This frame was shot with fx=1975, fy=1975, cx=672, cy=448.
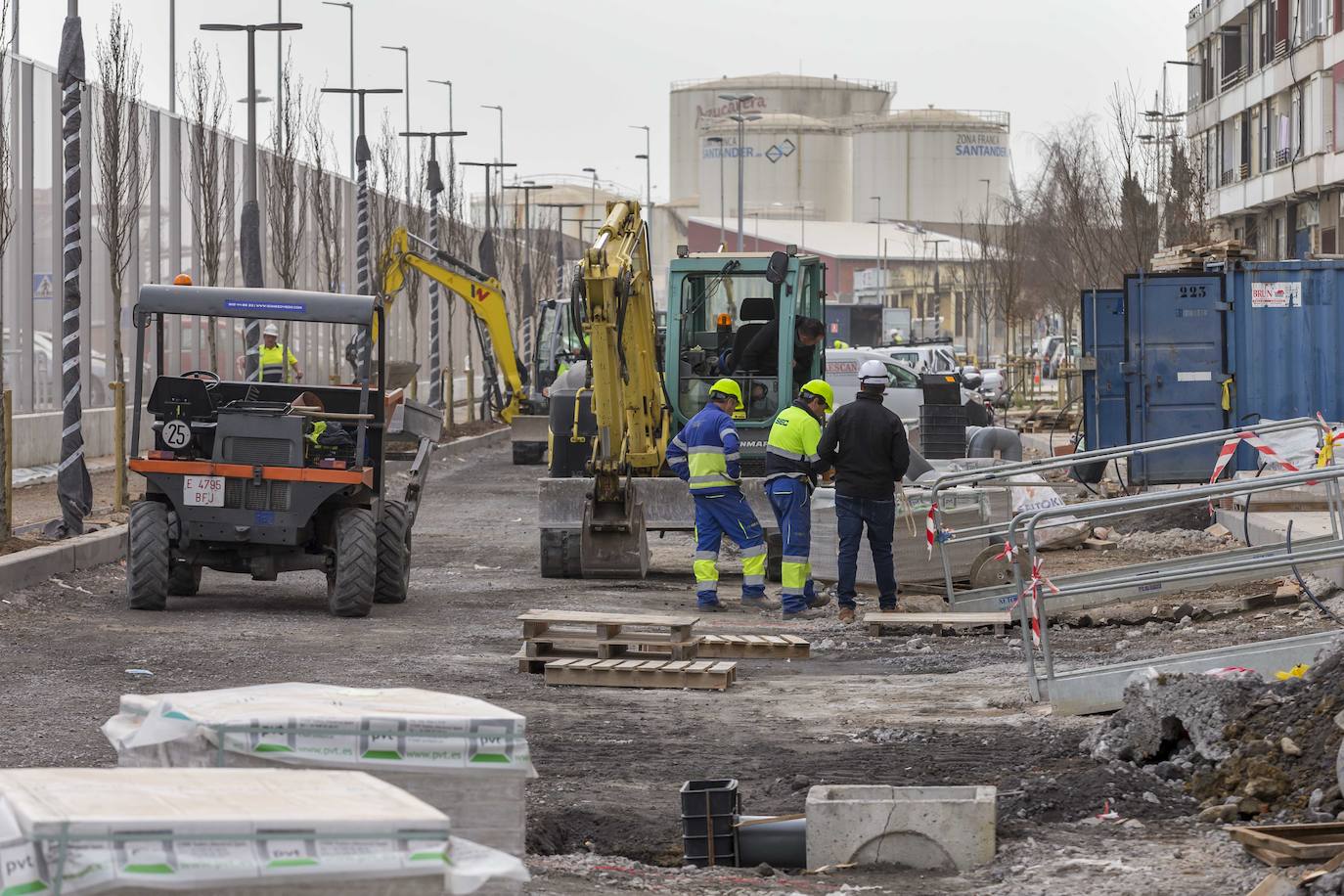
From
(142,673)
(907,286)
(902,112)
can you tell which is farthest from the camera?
(902,112)

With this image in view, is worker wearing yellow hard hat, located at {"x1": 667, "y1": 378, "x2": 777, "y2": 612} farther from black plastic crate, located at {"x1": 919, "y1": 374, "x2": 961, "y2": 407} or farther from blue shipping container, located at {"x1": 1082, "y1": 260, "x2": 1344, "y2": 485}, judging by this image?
black plastic crate, located at {"x1": 919, "y1": 374, "x2": 961, "y2": 407}

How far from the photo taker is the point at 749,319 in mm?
19172

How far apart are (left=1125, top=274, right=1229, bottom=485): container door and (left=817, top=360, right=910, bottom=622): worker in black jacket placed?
7.79 m

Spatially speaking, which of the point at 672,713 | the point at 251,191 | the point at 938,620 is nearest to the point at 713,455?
the point at 938,620

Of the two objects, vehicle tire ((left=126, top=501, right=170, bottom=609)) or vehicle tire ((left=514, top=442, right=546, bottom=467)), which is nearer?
vehicle tire ((left=126, top=501, right=170, bottom=609))

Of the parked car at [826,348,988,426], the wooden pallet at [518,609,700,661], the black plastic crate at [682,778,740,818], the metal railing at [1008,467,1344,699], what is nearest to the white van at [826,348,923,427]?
the parked car at [826,348,988,426]

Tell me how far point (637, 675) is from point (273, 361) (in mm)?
13416

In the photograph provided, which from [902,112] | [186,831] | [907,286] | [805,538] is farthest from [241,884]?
[902,112]

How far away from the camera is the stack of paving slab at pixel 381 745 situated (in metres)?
5.00

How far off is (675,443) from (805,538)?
1.48 m

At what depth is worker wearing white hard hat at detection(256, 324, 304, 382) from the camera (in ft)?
60.0

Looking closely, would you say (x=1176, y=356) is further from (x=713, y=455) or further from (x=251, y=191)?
(x=251, y=191)

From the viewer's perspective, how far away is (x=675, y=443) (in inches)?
625

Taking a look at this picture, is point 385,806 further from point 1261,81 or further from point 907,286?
point 907,286
